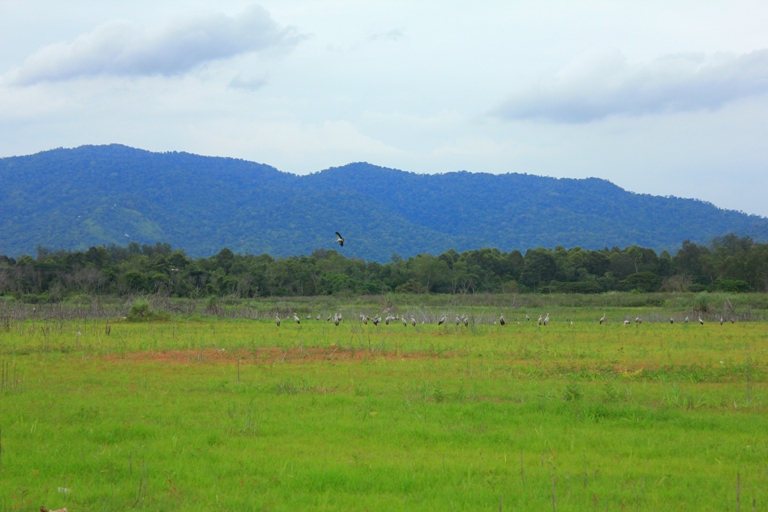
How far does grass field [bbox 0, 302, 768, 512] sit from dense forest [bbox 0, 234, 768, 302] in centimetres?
3889

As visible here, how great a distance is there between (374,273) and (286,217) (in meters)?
76.5

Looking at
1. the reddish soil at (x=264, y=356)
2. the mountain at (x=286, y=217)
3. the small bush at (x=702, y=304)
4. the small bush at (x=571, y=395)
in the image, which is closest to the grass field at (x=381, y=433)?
the small bush at (x=571, y=395)

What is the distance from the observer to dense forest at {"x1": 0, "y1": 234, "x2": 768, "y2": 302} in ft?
192

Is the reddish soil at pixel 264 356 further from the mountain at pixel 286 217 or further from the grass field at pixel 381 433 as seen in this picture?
the mountain at pixel 286 217

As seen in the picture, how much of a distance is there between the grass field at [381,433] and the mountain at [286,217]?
116287 mm

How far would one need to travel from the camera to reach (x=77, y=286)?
57844mm

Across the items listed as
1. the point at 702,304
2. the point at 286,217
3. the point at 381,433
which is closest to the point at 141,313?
the point at 381,433

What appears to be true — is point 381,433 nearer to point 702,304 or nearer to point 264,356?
point 264,356

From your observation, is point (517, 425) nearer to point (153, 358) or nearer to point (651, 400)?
point (651, 400)

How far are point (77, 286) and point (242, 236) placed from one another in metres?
91.2

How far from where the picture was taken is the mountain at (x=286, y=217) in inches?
5502

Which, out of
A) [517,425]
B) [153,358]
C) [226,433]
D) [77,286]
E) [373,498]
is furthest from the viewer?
[77,286]

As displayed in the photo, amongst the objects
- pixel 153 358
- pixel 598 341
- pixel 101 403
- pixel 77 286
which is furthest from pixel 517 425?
pixel 77 286

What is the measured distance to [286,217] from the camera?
15175 cm
